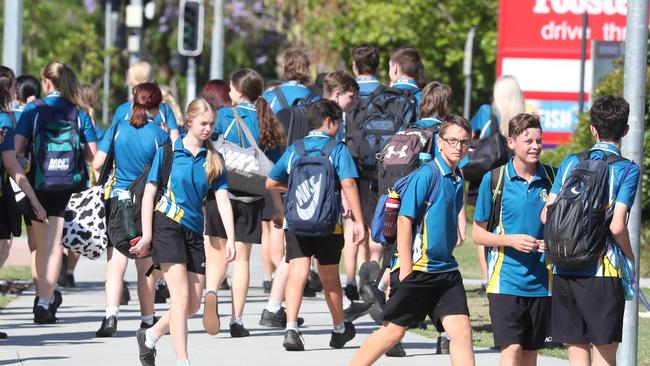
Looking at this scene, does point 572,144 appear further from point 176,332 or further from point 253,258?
point 176,332

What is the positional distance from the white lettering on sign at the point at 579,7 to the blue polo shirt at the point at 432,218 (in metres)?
16.0

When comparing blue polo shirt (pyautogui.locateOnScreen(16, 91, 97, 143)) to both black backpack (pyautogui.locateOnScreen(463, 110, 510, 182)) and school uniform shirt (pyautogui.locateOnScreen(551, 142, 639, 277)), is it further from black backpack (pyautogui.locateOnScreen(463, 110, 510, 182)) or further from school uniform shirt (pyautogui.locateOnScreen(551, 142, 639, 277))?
school uniform shirt (pyautogui.locateOnScreen(551, 142, 639, 277))

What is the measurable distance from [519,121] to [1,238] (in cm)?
415

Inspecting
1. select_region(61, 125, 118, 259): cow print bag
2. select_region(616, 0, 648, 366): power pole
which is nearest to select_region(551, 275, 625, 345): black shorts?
select_region(616, 0, 648, 366): power pole

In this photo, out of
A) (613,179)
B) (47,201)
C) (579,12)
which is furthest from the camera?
(579,12)

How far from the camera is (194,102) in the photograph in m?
8.81

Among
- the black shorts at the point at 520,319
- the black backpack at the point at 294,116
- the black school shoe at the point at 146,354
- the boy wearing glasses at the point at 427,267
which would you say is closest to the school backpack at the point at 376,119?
the black backpack at the point at 294,116

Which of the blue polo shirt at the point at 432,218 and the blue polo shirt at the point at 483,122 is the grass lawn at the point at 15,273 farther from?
the blue polo shirt at the point at 432,218

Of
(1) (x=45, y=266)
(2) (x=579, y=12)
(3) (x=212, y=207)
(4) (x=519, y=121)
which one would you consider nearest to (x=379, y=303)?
(3) (x=212, y=207)

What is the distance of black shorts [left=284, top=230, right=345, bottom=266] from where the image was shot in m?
9.83

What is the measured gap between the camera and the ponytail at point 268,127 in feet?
36.2

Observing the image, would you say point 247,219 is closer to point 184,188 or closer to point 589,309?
point 184,188

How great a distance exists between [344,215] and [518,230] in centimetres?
299

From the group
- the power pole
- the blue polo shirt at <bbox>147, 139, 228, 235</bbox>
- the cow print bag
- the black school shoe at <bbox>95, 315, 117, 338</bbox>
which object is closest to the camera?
the power pole
